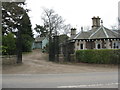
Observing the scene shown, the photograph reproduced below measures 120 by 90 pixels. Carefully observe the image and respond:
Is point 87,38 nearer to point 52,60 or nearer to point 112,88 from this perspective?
point 52,60

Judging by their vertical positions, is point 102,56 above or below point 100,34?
below

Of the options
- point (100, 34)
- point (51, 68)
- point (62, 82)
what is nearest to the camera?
point (62, 82)

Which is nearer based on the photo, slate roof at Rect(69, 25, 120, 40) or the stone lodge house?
the stone lodge house

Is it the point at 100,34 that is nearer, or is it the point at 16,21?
the point at 16,21

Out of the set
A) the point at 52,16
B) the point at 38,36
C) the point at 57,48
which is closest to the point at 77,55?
the point at 57,48

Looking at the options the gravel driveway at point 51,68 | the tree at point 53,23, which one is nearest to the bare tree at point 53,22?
A: the tree at point 53,23

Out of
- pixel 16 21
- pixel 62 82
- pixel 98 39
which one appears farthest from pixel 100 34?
pixel 62 82

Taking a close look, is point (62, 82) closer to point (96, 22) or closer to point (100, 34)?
point (100, 34)

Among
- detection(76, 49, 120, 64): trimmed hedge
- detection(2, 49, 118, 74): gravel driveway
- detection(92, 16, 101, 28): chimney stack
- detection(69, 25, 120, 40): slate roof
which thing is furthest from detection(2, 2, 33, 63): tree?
detection(92, 16, 101, 28): chimney stack

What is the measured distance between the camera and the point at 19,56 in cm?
2352

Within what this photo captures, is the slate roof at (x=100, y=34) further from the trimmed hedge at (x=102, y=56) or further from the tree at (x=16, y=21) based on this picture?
the tree at (x=16, y=21)

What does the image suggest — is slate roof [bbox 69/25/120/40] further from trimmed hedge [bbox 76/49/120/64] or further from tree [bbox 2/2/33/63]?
tree [bbox 2/2/33/63]

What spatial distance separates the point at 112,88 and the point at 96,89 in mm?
802

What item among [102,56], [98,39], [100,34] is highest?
[100,34]
